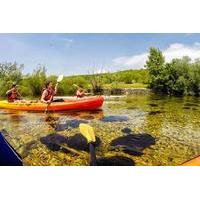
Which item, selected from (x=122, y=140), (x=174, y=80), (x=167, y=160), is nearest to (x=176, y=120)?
(x=174, y=80)

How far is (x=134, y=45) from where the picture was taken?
7207mm

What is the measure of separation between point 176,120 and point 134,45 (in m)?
2.04

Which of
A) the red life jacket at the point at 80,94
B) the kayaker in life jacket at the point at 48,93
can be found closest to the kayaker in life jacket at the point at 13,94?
the kayaker in life jacket at the point at 48,93

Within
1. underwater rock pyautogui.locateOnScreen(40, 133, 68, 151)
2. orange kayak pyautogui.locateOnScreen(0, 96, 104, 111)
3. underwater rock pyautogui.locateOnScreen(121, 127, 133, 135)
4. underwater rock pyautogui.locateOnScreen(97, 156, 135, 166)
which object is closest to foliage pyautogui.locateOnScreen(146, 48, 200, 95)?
orange kayak pyautogui.locateOnScreen(0, 96, 104, 111)

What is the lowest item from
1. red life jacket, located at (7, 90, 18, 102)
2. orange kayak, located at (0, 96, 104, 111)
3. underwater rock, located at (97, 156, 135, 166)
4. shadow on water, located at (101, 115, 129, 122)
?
underwater rock, located at (97, 156, 135, 166)

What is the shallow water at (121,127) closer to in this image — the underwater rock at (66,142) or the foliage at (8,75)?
the underwater rock at (66,142)

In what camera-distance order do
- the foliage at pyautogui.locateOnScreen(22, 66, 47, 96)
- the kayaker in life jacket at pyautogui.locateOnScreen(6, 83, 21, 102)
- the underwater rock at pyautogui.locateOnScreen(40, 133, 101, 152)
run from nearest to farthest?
the underwater rock at pyautogui.locateOnScreen(40, 133, 101, 152) < the foliage at pyautogui.locateOnScreen(22, 66, 47, 96) < the kayaker in life jacket at pyautogui.locateOnScreen(6, 83, 21, 102)

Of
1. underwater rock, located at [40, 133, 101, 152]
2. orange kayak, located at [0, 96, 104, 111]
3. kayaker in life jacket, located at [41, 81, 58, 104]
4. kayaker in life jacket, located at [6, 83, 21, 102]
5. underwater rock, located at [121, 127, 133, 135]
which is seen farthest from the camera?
orange kayak, located at [0, 96, 104, 111]

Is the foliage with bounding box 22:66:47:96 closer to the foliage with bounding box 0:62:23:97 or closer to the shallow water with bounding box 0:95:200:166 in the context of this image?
the foliage with bounding box 0:62:23:97

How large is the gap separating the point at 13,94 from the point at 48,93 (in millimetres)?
763

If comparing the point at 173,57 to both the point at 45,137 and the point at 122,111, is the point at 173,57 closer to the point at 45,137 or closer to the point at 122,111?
the point at 122,111

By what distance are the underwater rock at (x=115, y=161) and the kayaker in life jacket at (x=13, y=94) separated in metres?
3.21

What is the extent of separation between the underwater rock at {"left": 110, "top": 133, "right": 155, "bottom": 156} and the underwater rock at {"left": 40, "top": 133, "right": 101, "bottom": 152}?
32cm

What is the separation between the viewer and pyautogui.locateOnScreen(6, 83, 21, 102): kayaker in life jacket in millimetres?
8297
